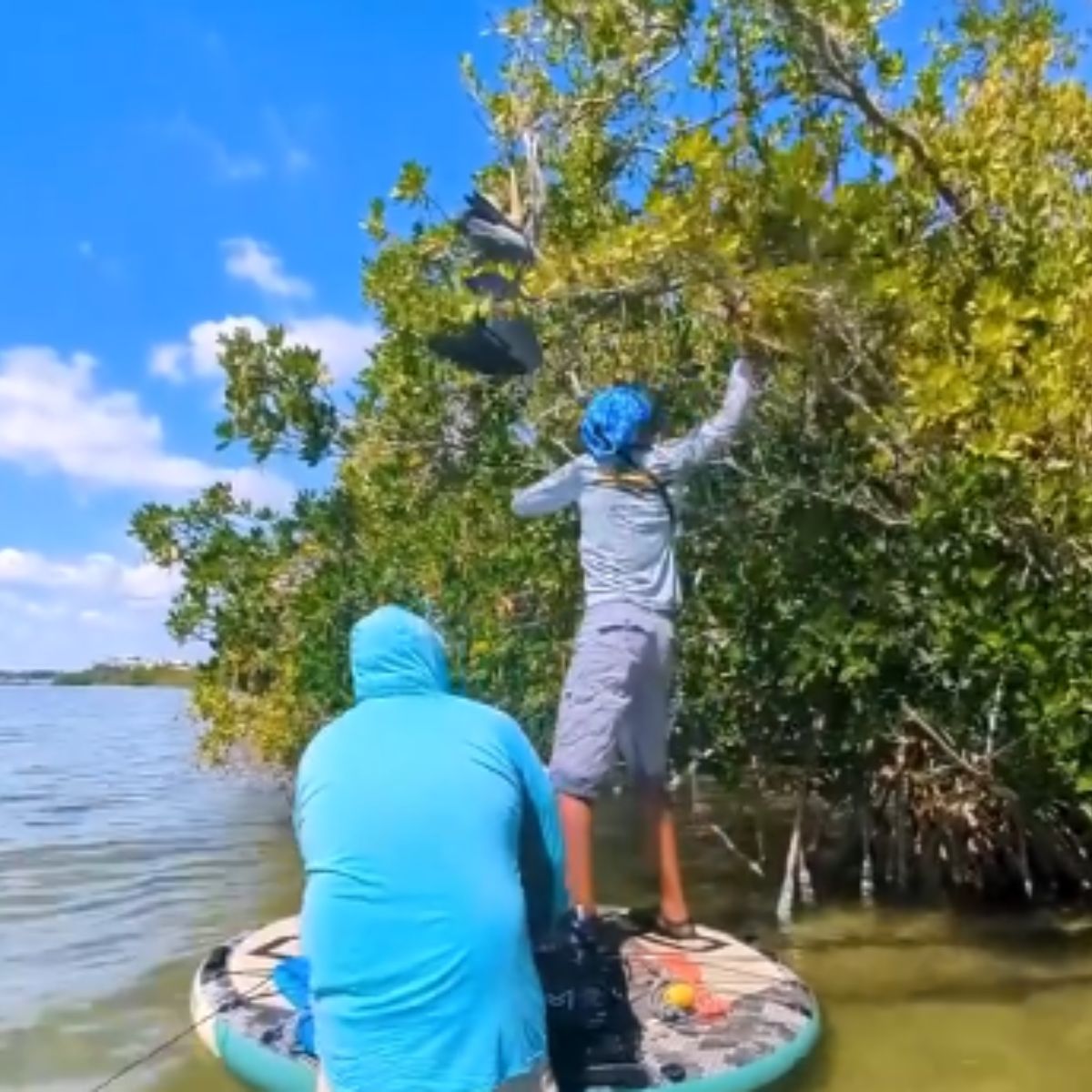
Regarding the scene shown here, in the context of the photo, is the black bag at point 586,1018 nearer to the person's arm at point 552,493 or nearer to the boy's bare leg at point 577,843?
the boy's bare leg at point 577,843

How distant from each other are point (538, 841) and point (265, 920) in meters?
4.94

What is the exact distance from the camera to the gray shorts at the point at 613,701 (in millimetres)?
5301

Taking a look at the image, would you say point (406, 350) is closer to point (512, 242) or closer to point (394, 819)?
point (512, 242)

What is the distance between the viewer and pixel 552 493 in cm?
565

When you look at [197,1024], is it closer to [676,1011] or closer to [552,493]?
[676,1011]

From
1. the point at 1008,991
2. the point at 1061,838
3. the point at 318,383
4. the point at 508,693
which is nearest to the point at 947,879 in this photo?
the point at 1061,838

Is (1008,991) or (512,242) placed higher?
(512,242)

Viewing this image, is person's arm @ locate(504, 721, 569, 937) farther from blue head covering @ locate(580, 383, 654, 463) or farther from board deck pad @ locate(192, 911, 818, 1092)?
blue head covering @ locate(580, 383, 654, 463)

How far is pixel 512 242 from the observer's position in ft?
21.1

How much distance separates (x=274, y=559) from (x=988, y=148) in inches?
208

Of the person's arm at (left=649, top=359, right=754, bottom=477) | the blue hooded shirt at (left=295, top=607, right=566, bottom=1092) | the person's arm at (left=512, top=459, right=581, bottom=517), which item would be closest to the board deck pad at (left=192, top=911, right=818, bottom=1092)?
the blue hooded shirt at (left=295, top=607, right=566, bottom=1092)

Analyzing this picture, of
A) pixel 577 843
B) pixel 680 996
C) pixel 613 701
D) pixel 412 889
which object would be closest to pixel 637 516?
pixel 613 701

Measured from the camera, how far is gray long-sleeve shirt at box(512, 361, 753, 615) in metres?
5.46

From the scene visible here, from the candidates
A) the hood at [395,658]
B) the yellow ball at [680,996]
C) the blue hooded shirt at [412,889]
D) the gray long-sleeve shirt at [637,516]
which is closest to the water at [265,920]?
the yellow ball at [680,996]
